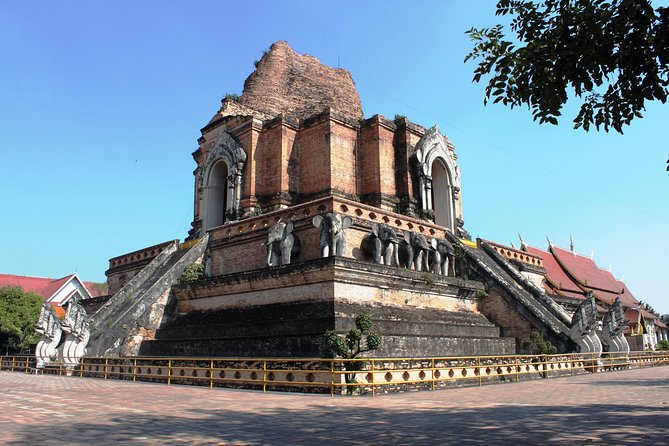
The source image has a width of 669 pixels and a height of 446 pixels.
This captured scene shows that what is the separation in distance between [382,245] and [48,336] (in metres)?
10.2

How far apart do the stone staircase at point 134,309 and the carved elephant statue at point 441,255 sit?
754 centimetres

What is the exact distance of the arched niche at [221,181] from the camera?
21.0 meters

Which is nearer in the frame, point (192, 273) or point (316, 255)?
point (316, 255)

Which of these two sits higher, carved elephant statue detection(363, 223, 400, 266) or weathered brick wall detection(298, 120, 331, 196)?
weathered brick wall detection(298, 120, 331, 196)

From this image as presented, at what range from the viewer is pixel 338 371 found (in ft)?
32.2

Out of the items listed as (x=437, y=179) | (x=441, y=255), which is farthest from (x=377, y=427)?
(x=437, y=179)

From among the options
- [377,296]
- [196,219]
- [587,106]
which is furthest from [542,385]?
[196,219]

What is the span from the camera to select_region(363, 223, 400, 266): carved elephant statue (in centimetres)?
1620

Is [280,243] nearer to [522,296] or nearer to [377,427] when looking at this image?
[522,296]

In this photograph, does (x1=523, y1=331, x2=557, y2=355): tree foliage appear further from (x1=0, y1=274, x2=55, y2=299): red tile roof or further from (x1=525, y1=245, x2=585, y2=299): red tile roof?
(x1=0, y1=274, x2=55, y2=299): red tile roof

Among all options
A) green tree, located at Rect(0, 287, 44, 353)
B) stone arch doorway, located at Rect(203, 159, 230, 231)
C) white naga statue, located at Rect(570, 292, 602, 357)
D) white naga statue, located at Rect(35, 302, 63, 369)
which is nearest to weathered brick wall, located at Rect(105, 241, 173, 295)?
stone arch doorway, located at Rect(203, 159, 230, 231)

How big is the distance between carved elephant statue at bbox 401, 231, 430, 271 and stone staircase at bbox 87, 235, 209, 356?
675 cm

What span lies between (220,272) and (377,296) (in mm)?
6657

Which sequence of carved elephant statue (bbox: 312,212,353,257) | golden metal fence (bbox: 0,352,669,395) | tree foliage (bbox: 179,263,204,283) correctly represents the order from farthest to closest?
tree foliage (bbox: 179,263,204,283) → carved elephant statue (bbox: 312,212,353,257) → golden metal fence (bbox: 0,352,669,395)
